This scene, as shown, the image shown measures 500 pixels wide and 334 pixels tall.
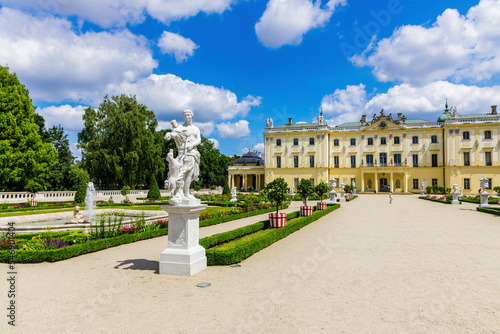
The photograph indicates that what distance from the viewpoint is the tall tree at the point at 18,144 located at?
81.0ft

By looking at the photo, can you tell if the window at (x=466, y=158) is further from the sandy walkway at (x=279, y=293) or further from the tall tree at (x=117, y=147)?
the sandy walkway at (x=279, y=293)

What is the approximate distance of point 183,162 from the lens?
252 inches

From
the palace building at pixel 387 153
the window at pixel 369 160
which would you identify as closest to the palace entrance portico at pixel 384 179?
the palace building at pixel 387 153

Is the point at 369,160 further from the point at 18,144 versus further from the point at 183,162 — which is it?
the point at 183,162

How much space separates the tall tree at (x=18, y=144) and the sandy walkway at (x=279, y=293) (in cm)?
2224

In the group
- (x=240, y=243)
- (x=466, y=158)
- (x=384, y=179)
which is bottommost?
(x=240, y=243)

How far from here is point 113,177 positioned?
3541 centimetres

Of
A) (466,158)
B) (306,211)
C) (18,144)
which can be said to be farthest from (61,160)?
(466,158)

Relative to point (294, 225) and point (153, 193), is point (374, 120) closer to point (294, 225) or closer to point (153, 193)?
point (153, 193)

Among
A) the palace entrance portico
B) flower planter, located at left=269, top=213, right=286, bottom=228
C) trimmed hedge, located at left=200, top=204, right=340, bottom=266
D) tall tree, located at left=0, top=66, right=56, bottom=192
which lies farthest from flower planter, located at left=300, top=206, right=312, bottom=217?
the palace entrance portico

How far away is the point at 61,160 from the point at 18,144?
16.3 meters

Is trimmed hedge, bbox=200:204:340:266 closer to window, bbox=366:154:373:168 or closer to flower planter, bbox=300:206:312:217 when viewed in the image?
A: flower planter, bbox=300:206:312:217

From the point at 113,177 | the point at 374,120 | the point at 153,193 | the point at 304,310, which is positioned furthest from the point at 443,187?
the point at 304,310

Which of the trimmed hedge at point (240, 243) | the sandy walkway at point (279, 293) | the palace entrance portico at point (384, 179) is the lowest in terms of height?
the sandy walkway at point (279, 293)
